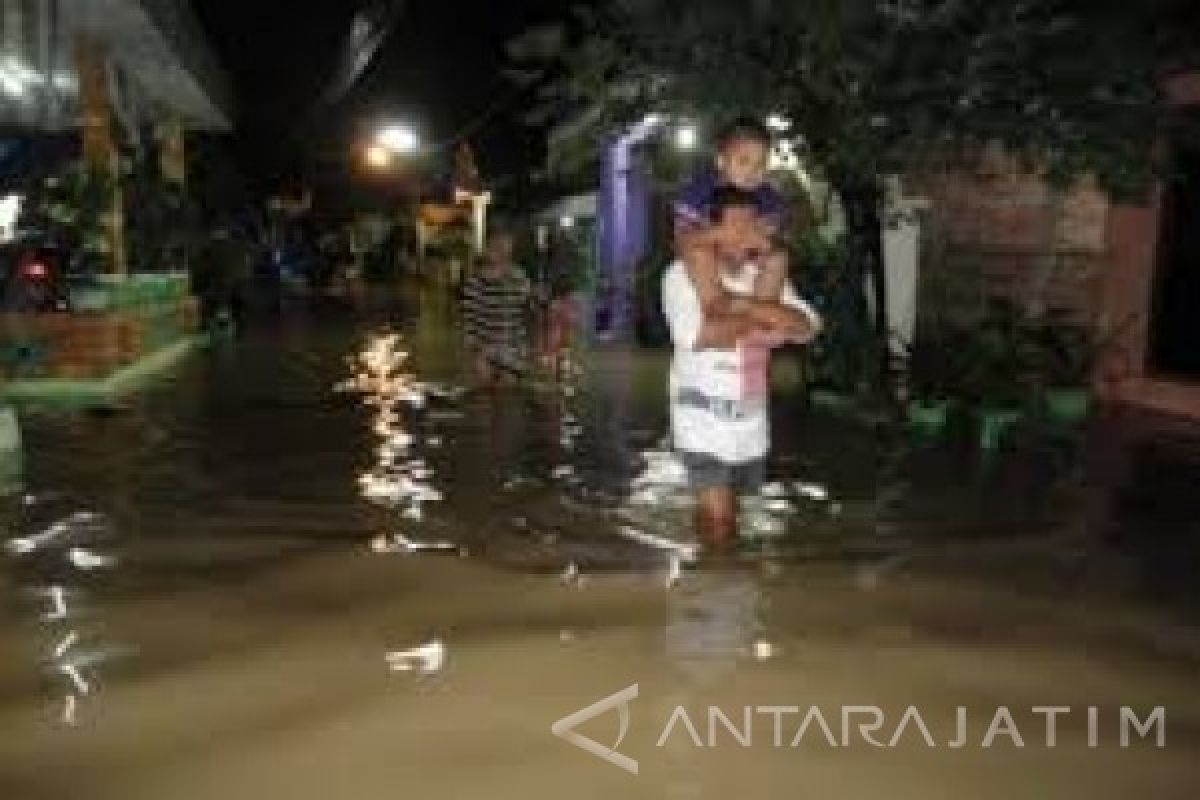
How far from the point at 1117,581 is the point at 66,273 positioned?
39.8ft

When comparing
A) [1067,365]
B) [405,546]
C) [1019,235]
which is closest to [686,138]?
[1019,235]

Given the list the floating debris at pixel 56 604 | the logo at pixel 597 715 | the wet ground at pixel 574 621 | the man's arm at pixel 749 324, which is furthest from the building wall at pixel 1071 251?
the floating debris at pixel 56 604

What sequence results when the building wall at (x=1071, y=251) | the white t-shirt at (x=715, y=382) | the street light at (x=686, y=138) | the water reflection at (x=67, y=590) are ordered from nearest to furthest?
the water reflection at (x=67, y=590)
the white t-shirt at (x=715, y=382)
the building wall at (x=1071, y=251)
the street light at (x=686, y=138)

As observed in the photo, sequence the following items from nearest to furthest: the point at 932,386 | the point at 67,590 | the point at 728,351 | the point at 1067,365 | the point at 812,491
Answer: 1. the point at 728,351
2. the point at 67,590
3. the point at 812,491
4. the point at 932,386
5. the point at 1067,365

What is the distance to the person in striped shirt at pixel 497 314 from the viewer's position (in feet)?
48.0

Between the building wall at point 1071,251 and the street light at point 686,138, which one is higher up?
the street light at point 686,138

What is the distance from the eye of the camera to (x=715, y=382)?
669 cm

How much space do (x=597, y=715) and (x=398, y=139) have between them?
38.3 metres

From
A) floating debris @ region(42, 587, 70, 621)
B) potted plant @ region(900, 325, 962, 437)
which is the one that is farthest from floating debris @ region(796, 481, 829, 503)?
floating debris @ region(42, 587, 70, 621)

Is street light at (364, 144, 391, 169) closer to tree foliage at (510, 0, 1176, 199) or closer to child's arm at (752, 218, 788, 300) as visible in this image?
tree foliage at (510, 0, 1176, 199)

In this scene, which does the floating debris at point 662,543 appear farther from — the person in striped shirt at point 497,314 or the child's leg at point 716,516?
the person in striped shirt at point 497,314

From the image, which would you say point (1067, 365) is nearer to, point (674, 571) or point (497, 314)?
point (497, 314)

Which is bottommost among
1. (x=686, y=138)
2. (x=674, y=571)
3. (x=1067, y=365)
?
(x=674, y=571)

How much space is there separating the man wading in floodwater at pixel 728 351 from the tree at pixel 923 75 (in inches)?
208
